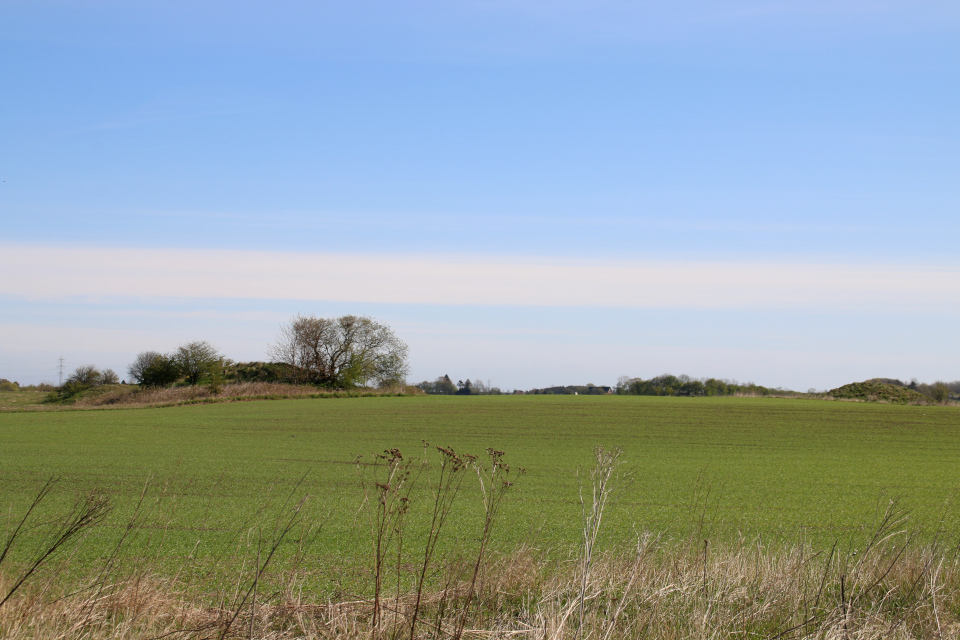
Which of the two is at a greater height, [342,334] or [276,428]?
[342,334]

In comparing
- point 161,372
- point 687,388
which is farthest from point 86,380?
point 687,388

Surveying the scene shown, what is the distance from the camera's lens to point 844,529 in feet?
27.6

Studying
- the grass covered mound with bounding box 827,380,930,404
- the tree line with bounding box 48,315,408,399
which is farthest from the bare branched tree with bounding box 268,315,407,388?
the grass covered mound with bounding box 827,380,930,404

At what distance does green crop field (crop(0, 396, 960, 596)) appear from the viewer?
795 cm

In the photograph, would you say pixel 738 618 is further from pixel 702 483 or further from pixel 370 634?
pixel 702 483

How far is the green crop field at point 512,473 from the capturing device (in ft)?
26.1

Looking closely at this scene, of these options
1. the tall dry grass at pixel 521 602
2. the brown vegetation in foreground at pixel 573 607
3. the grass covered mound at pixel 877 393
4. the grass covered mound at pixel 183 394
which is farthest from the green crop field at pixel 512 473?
the grass covered mound at pixel 877 393

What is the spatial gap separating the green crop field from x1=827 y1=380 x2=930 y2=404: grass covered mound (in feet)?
46.9

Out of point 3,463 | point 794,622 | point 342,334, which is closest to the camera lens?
point 794,622

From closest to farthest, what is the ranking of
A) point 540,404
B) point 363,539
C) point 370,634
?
point 370,634 < point 363,539 < point 540,404

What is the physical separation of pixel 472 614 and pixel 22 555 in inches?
176

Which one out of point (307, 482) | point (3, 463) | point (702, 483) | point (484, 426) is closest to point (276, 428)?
point (484, 426)

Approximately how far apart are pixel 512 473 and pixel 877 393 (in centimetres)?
3910

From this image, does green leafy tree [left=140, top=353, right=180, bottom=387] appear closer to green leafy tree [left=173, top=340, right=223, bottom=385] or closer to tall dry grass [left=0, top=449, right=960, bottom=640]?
green leafy tree [left=173, top=340, right=223, bottom=385]
